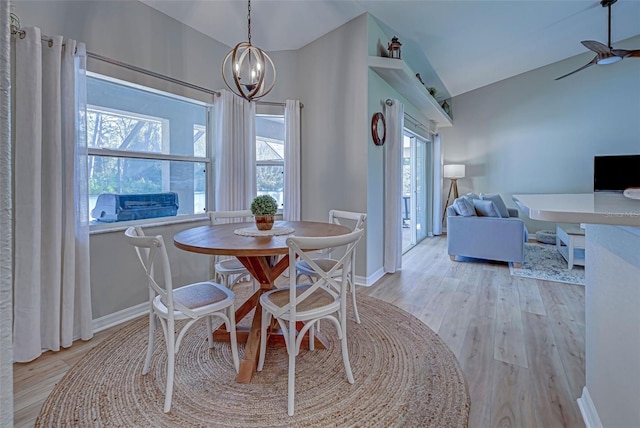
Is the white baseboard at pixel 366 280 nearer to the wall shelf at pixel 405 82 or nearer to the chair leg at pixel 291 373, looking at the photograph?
the chair leg at pixel 291 373

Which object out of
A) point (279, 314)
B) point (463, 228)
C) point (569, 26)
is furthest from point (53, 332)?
point (569, 26)

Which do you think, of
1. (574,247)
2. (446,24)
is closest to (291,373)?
(446,24)

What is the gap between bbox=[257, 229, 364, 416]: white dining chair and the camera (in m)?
1.50

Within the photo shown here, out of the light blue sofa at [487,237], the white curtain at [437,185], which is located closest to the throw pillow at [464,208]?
the light blue sofa at [487,237]

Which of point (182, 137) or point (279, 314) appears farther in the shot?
point (182, 137)

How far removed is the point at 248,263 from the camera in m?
2.02

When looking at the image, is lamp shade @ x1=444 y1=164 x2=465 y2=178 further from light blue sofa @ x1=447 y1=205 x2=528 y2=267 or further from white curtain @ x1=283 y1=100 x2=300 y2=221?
white curtain @ x1=283 y1=100 x2=300 y2=221

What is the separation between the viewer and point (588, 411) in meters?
1.48

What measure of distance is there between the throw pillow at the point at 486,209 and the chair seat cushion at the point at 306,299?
3.44 m

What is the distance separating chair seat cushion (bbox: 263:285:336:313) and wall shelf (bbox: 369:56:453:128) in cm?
259

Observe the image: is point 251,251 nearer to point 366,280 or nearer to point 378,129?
point 366,280

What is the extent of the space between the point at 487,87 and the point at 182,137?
6.21 m

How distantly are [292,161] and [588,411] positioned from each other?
3.20 meters

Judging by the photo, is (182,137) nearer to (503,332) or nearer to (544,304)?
(503,332)
